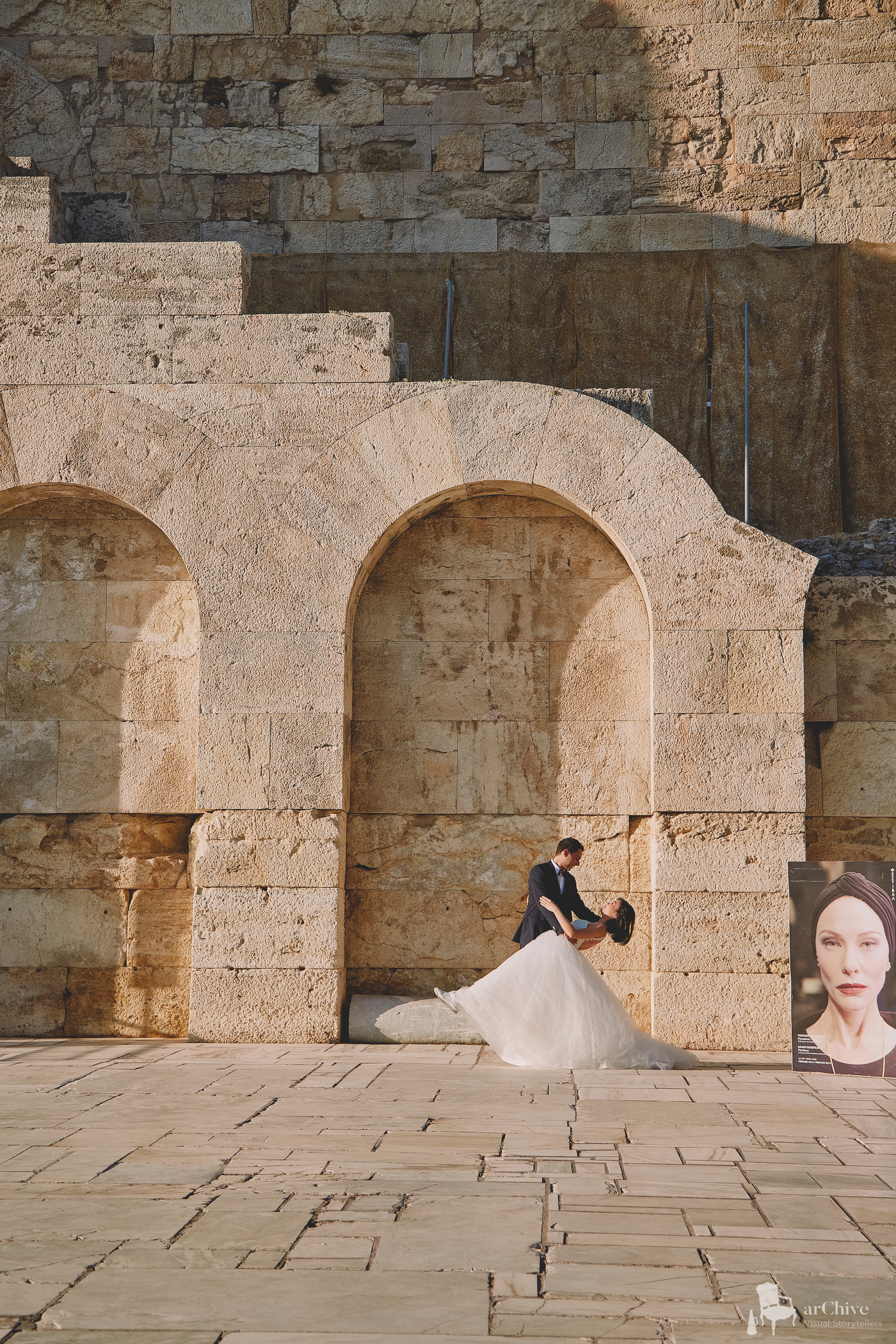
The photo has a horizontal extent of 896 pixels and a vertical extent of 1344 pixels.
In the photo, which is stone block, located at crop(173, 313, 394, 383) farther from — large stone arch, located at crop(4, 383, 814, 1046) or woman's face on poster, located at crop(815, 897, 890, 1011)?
woman's face on poster, located at crop(815, 897, 890, 1011)

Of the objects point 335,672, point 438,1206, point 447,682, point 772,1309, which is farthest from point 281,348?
point 772,1309

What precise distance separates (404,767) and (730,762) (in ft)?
7.32

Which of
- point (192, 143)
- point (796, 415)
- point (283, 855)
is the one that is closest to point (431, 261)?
point (192, 143)

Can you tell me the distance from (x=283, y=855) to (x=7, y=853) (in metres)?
2.09

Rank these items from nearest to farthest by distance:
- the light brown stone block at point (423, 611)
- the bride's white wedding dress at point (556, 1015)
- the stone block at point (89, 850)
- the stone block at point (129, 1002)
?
the bride's white wedding dress at point (556, 1015), the stone block at point (129, 1002), the stone block at point (89, 850), the light brown stone block at point (423, 611)

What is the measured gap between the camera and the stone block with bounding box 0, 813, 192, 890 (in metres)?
8.70

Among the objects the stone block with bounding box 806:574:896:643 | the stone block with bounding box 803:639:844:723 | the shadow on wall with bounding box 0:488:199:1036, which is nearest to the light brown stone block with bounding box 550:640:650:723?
the stone block with bounding box 803:639:844:723

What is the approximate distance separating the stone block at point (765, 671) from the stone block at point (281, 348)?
304cm

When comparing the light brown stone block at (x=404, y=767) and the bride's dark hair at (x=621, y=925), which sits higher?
the light brown stone block at (x=404, y=767)

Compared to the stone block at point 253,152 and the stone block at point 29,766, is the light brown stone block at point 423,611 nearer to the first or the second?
the stone block at point 29,766

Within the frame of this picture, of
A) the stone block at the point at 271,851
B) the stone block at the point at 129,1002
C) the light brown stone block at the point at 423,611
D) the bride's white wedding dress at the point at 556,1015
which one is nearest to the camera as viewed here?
the bride's white wedding dress at the point at 556,1015

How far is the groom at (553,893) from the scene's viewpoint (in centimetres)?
753

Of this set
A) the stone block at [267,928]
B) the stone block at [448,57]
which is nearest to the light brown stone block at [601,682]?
the stone block at [267,928]

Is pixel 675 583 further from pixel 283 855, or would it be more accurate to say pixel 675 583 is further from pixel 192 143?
pixel 192 143
